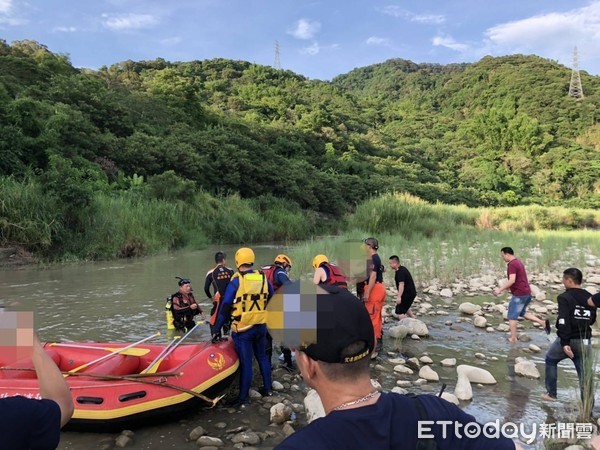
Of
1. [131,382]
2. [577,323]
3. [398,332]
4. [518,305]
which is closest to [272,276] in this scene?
[131,382]

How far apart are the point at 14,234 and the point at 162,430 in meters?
12.2

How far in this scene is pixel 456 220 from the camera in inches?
856

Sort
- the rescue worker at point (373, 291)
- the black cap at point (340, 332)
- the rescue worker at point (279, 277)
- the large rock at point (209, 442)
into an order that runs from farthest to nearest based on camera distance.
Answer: the rescue worker at point (373, 291), the rescue worker at point (279, 277), the large rock at point (209, 442), the black cap at point (340, 332)

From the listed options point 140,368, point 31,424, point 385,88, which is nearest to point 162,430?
point 140,368

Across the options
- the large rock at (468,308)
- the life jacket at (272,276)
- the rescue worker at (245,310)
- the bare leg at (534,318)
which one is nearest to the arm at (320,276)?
the rescue worker at (245,310)

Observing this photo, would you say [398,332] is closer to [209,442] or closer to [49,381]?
[209,442]

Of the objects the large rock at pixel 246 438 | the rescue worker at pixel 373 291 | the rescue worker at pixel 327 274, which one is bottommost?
the large rock at pixel 246 438

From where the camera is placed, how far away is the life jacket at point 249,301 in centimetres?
487

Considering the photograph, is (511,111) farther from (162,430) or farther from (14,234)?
(162,430)

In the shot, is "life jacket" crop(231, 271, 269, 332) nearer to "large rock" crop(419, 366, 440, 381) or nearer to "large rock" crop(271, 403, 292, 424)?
"large rock" crop(271, 403, 292, 424)

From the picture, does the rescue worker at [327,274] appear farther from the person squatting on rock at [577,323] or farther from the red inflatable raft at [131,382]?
the person squatting on rock at [577,323]

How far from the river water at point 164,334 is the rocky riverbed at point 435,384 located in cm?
1

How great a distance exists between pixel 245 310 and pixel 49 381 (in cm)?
301

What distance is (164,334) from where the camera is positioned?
291 inches
